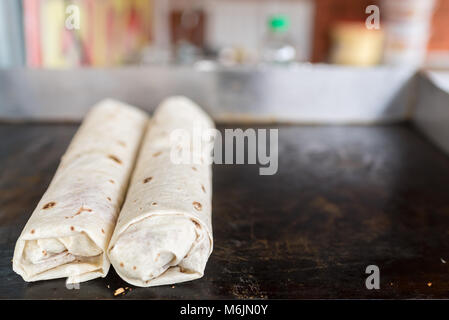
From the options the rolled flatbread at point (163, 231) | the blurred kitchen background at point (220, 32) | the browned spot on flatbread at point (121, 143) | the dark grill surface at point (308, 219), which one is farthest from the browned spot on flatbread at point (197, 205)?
the blurred kitchen background at point (220, 32)

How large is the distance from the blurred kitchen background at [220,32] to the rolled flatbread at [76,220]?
4.41ft

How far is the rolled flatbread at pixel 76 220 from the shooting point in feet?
3.91

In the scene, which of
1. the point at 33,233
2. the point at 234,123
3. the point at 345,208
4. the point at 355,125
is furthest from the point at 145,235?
the point at 355,125

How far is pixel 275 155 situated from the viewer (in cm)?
213

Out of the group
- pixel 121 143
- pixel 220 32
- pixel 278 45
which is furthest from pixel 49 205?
pixel 220 32

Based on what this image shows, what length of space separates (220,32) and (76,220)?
252 inches

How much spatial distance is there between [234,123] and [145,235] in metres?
1.47

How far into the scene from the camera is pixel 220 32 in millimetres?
7223

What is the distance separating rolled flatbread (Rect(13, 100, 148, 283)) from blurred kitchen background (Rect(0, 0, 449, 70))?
4.41 feet

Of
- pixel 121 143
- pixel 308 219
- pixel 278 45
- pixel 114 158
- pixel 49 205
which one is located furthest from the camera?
pixel 278 45

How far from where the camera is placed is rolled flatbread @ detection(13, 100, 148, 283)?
1191 millimetres

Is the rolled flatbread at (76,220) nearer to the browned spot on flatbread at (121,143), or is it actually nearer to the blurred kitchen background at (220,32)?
the browned spot on flatbread at (121,143)

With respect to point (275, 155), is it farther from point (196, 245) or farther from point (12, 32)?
point (12, 32)

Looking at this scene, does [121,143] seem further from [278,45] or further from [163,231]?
[278,45]
